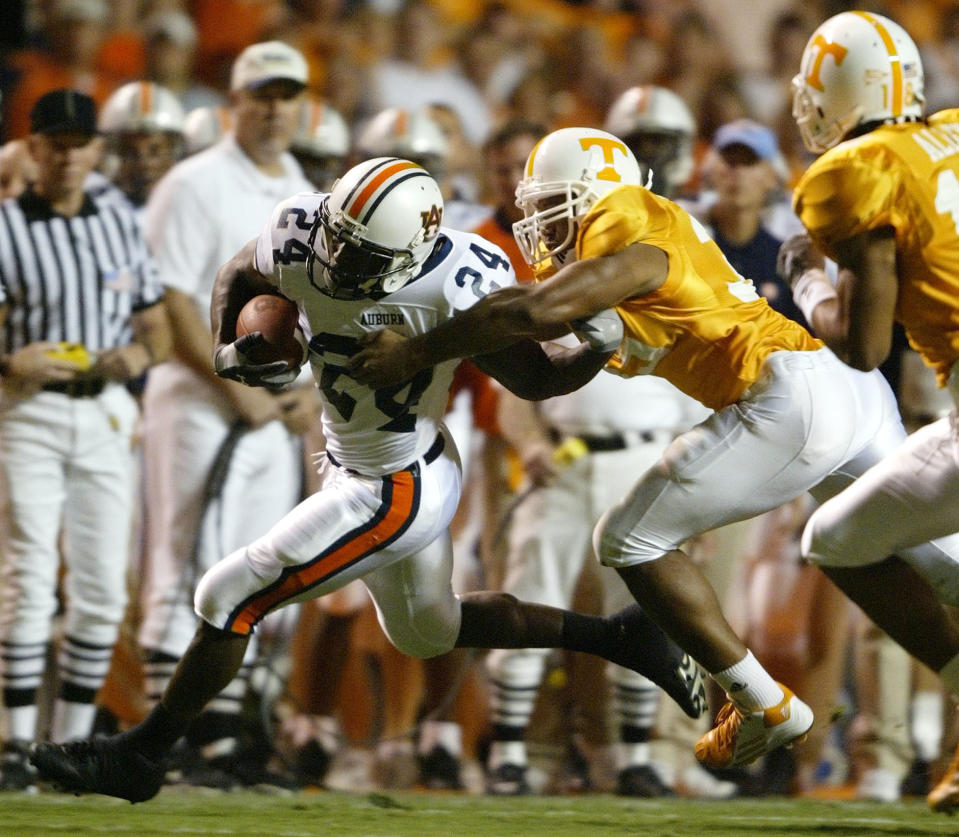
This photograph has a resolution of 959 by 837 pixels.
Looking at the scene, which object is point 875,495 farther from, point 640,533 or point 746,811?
point 746,811

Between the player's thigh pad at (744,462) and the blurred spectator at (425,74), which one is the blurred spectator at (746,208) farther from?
the blurred spectator at (425,74)

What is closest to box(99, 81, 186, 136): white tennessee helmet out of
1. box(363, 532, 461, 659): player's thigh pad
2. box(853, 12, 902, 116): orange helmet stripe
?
box(363, 532, 461, 659): player's thigh pad

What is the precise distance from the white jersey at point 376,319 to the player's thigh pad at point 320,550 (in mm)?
93

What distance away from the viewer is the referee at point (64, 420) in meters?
4.80

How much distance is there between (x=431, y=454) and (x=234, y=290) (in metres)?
0.59

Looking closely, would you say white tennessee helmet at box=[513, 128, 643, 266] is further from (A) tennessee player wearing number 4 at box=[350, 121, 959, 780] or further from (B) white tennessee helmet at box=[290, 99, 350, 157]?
(B) white tennessee helmet at box=[290, 99, 350, 157]

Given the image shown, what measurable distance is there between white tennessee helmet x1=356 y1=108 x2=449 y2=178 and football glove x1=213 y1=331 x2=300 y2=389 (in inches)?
84.9

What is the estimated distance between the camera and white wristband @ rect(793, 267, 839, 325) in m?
3.61

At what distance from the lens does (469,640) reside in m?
3.92

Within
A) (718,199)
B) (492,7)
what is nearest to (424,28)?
(492,7)

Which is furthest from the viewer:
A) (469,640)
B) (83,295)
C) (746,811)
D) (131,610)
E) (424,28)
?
(424,28)

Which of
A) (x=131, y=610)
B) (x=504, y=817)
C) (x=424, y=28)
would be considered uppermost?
(x=424, y=28)

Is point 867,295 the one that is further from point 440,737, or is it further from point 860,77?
point 440,737

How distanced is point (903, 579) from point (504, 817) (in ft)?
3.93
